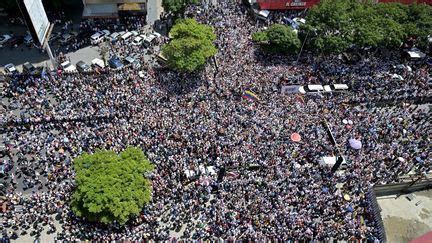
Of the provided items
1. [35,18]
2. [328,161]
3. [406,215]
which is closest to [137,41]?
[35,18]

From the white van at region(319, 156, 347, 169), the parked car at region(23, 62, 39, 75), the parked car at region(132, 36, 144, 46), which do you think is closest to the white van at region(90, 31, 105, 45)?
the parked car at region(132, 36, 144, 46)

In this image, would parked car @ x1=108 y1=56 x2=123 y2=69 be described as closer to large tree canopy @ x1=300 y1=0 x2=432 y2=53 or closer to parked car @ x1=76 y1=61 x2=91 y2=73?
parked car @ x1=76 y1=61 x2=91 y2=73

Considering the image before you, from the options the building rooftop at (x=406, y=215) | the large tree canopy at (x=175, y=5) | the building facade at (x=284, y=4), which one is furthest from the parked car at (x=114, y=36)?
the building rooftop at (x=406, y=215)

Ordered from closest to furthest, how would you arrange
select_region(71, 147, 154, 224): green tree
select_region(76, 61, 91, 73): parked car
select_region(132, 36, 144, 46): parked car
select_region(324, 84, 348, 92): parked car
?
1. select_region(71, 147, 154, 224): green tree
2. select_region(76, 61, 91, 73): parked car
3. select_region(324, 84, 348, 92): parked car
4. select_region(132, 36, 144, 46): parked car

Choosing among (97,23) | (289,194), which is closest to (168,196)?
(289,194)

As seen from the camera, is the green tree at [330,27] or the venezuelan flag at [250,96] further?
the green tree at [330,27]

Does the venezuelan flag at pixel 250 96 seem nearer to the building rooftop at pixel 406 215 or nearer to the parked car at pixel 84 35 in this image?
the building rooftop at pixel 406 215
